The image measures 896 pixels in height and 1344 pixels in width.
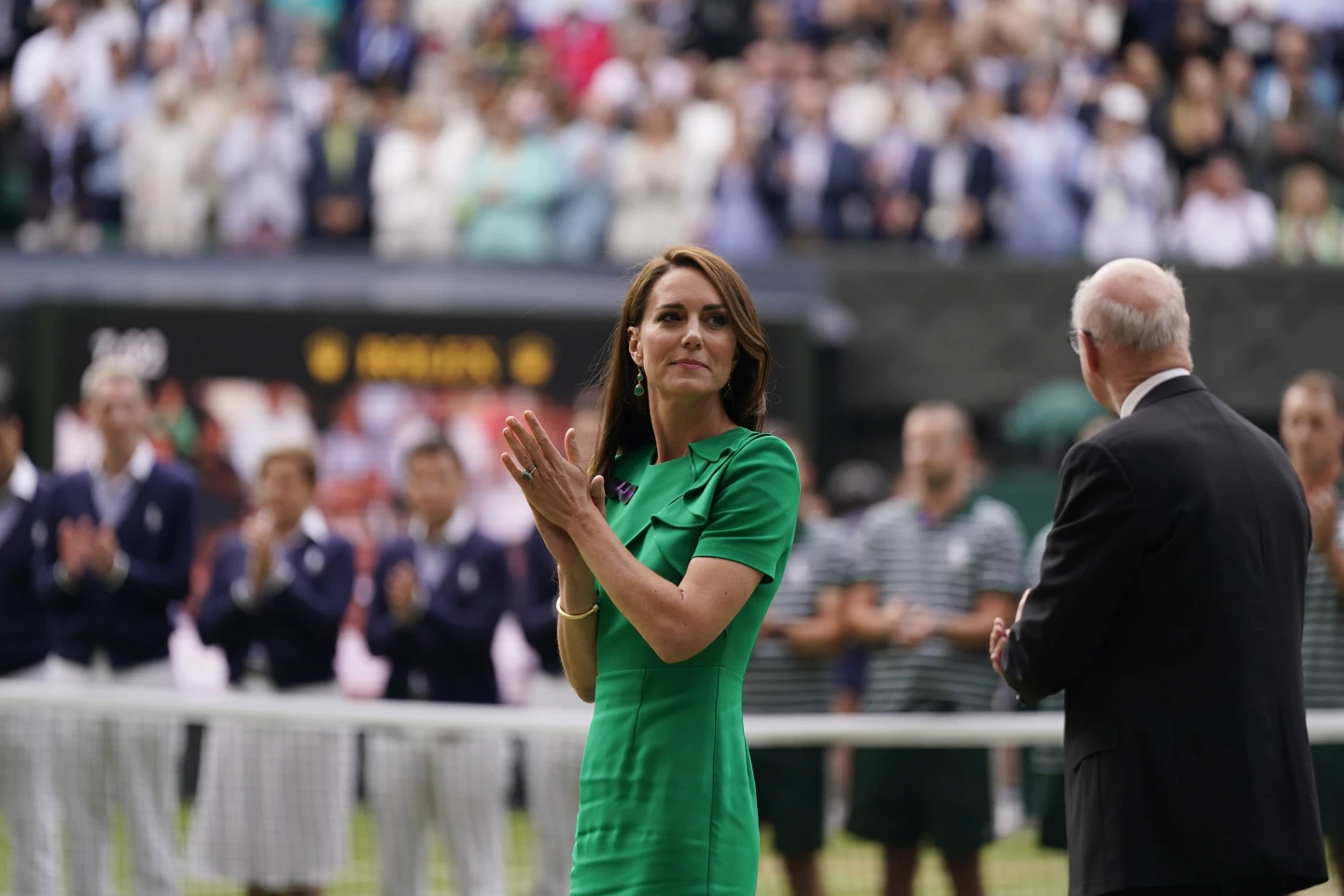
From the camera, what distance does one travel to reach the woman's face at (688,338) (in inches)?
131

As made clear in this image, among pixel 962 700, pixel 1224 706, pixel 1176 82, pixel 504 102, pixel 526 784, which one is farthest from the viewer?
pixel 1176 82

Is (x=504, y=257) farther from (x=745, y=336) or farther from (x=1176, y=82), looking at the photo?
(x=745, y=336)

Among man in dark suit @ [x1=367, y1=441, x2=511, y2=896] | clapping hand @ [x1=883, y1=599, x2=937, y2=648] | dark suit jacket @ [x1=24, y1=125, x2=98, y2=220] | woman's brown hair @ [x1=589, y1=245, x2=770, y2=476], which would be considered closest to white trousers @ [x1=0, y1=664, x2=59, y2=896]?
man in dark suit @ [x1=367, y1=441, x2=511, y2=896]

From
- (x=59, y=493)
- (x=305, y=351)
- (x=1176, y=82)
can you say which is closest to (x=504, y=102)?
(x=305, y=351)

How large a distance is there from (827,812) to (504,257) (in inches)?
271

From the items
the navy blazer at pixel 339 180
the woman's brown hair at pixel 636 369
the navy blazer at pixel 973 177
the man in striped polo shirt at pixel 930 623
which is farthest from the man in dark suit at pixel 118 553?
the navy blazer at pixel 973 177

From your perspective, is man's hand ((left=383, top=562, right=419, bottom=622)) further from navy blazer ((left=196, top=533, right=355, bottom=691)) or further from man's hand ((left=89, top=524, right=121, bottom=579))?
man's hand ((left=89, top=524, right=121, bottom=579))

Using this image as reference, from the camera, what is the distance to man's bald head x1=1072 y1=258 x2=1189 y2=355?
3.82 m

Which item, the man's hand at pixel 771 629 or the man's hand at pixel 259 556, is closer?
the man's hand at pixel 771 629

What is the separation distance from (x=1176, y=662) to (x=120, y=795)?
3928mm

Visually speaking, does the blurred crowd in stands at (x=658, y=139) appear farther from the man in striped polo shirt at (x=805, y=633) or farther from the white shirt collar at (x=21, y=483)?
the man in striped polo shirt at (x=805, y=633)

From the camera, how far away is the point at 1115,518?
363 centimetres

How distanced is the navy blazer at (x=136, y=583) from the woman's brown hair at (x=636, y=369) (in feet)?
13.2

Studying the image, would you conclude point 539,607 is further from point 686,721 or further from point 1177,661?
point 686,721
